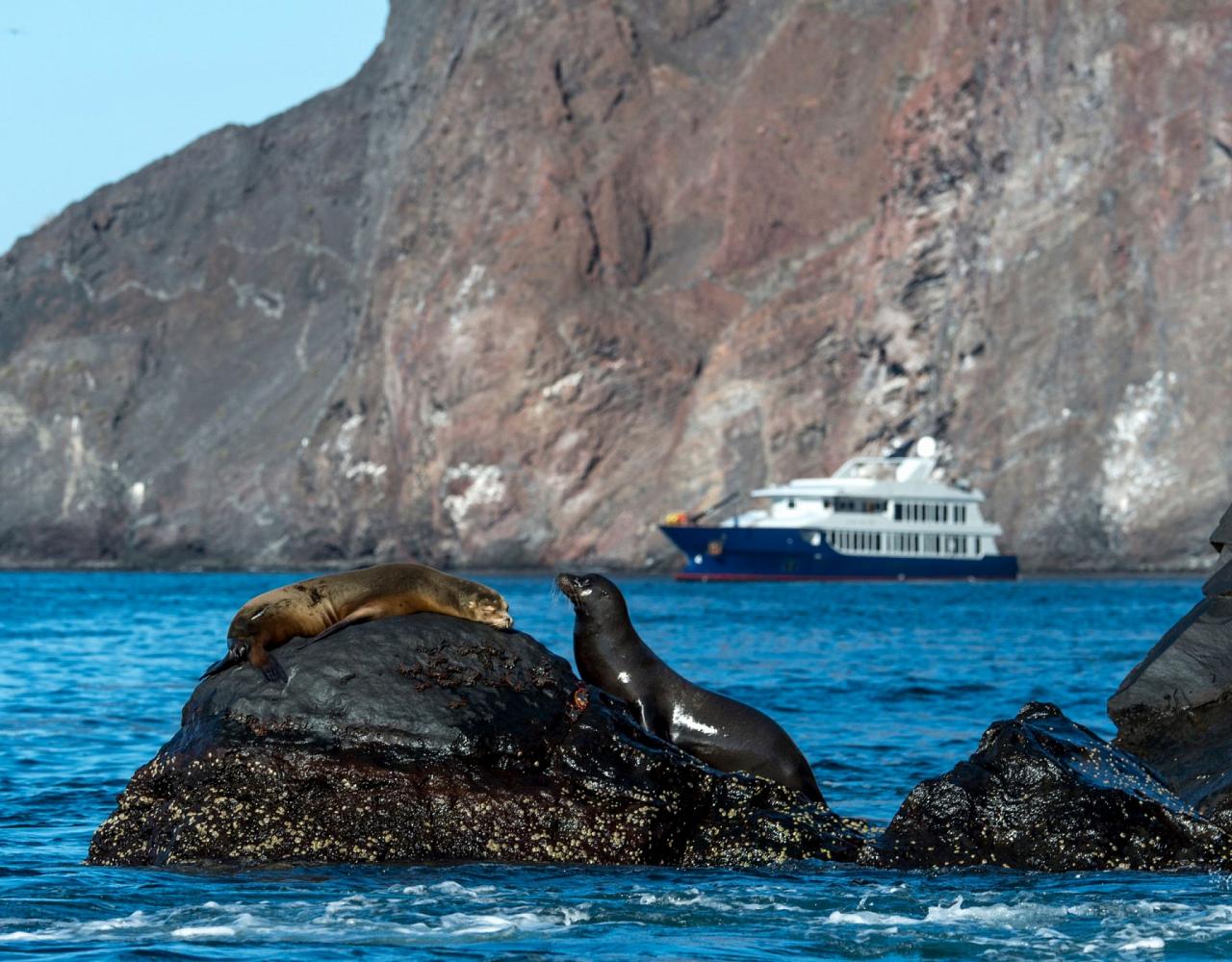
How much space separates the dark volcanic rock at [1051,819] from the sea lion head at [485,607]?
298 centimetres

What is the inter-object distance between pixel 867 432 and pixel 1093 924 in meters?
88.6

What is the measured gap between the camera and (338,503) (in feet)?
381

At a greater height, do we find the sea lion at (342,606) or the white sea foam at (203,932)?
the sea lion at (342,606)

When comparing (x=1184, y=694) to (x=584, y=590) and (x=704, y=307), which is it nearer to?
(x=584, y=590)

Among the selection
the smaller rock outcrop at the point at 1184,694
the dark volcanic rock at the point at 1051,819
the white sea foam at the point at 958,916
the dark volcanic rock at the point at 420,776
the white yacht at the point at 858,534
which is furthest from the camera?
the white yacht at the point at 858,534

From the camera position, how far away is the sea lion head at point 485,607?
1245 cm

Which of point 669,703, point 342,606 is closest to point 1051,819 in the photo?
point 669,703

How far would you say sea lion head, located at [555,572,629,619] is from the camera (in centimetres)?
1302

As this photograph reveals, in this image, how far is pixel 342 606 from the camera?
1203 cm

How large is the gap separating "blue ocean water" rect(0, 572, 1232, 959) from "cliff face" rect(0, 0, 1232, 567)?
2147 inches

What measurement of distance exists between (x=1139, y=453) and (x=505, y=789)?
78.9m

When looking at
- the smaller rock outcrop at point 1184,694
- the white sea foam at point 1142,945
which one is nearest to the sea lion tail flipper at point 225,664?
the white sea foam at point 1142,945

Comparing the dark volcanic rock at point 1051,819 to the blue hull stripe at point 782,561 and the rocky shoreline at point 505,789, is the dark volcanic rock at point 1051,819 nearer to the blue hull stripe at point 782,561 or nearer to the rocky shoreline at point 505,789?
the rocky shoreline at point 505,789

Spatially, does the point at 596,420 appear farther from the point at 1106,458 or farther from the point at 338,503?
the point at 1106,458
